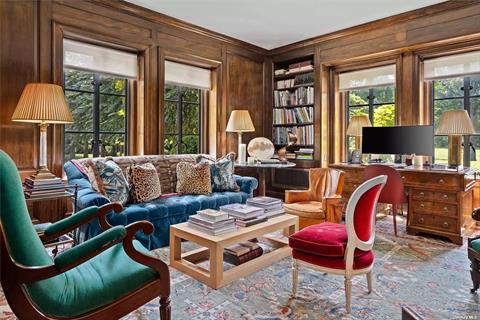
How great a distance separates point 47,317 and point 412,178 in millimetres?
3662

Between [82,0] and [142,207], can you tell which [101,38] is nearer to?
[82,0]

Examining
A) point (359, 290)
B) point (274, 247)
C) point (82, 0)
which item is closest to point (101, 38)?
point (82, 0)

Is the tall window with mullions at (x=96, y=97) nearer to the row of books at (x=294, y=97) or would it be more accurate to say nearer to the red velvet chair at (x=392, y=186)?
the row of books at (x=294, y=97)

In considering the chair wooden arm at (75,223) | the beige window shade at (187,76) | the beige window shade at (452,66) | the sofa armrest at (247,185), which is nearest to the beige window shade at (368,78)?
the beige window shade at (452,66)

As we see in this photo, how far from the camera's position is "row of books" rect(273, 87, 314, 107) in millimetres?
5195

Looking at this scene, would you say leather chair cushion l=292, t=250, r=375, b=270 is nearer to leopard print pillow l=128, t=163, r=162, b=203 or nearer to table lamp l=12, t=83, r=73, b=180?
leopard print pillow l=128, t=163, r=162, b=203

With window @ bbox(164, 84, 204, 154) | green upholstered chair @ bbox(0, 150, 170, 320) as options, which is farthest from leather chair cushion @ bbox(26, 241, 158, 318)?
window @ bbox(164, 84, 204, 154)

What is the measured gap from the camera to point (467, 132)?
338 cm

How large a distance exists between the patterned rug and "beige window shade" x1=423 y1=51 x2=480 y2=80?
236cm

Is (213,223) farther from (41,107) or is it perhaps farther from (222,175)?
(41,107)

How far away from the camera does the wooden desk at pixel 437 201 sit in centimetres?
328

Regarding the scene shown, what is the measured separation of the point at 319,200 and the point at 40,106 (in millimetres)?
2923

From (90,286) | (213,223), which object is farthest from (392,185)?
(90,286)

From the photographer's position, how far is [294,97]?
541 centimetres
